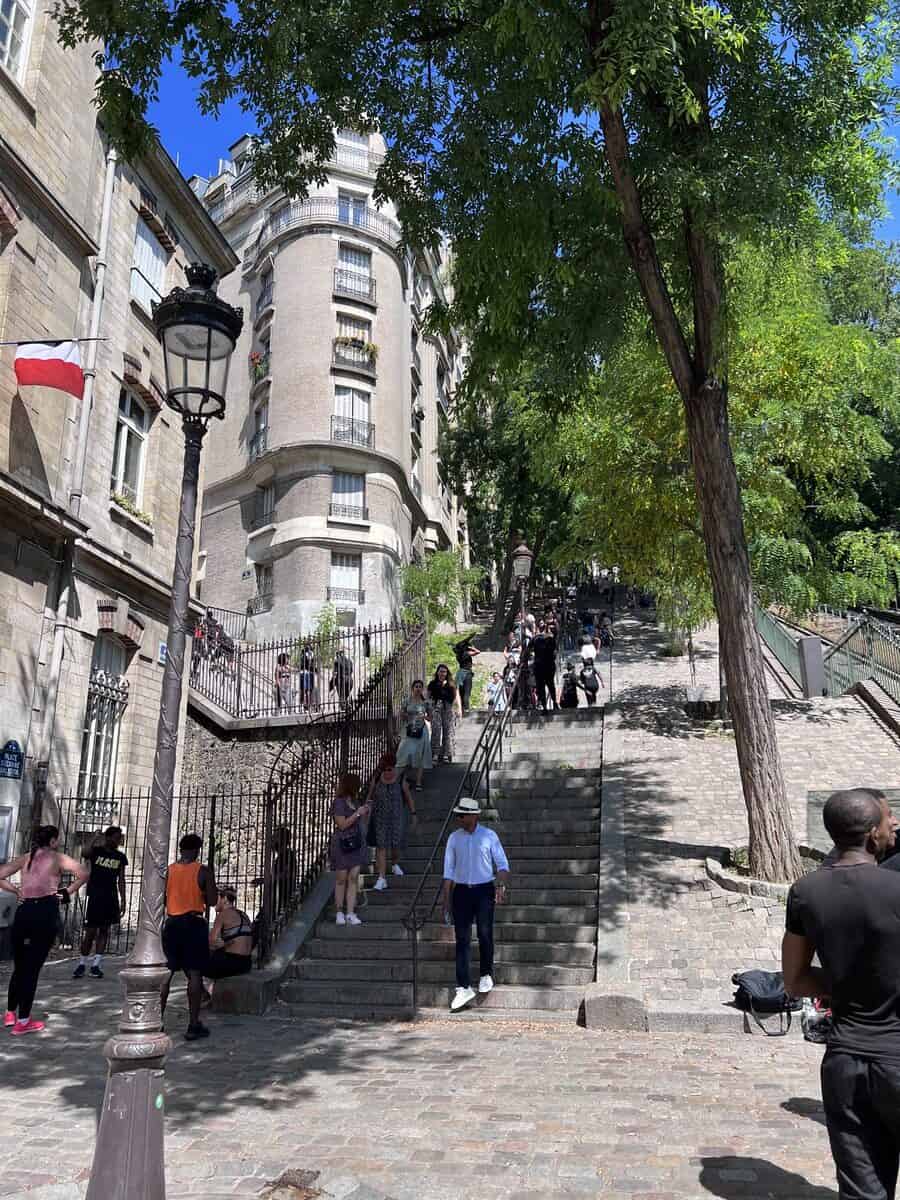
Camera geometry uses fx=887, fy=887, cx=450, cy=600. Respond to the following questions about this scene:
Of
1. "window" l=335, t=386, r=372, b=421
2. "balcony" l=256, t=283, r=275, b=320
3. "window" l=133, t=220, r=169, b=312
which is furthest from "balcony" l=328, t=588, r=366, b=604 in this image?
"window" l=133, t=220, r=169, b=312

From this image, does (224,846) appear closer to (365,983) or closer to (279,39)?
(365,983)

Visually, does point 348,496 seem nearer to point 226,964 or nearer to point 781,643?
point 781,643

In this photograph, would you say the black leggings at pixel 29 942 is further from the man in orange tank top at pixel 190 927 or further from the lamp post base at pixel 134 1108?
the lamp post base at pixel 134 1108

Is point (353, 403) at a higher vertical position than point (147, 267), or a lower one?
higher

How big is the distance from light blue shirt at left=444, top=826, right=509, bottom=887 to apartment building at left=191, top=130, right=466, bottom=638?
69.1ft

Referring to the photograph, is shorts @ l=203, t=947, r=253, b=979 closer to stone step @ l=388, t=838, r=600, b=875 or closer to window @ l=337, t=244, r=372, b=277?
stone step @ l=388, t=838, r=600, b=875

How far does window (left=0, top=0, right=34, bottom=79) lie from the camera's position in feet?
40.8

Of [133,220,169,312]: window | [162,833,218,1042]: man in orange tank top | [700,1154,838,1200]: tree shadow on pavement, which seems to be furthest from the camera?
[133,220,169,312]: window

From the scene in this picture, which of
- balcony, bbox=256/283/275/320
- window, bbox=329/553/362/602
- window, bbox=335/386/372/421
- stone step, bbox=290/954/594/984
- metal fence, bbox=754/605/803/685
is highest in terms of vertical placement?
balcony, bbox=256/283/275/320

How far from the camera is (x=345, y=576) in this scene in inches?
1176

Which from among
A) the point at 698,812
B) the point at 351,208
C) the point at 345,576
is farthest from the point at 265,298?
the point at 698,812

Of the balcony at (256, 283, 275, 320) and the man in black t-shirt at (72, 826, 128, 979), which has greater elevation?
the balcony at (256, 283, 275, 320)

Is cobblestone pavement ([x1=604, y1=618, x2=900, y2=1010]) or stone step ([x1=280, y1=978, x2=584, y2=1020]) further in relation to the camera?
cobblestone pavement ([x1=604, y1=618, x2=900, y2=1010])

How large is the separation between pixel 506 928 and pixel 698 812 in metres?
4.44
